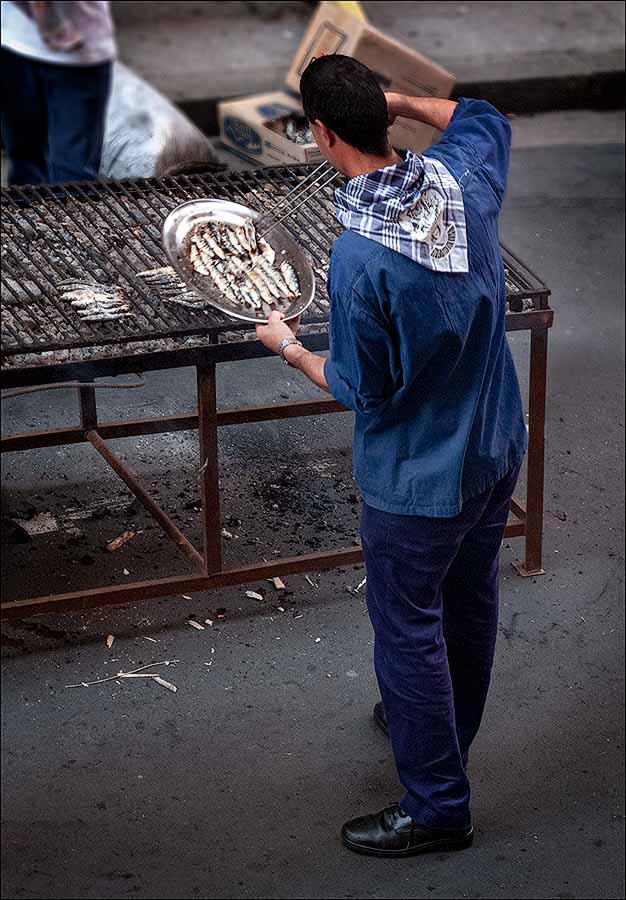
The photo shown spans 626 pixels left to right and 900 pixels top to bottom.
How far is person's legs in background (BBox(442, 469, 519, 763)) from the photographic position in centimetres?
253

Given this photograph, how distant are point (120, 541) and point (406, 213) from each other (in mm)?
1884

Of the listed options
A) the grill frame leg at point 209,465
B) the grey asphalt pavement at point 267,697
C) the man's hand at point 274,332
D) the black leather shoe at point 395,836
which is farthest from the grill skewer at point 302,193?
the black leather shoe at point 395,836

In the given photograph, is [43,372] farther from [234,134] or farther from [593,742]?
[234,134]

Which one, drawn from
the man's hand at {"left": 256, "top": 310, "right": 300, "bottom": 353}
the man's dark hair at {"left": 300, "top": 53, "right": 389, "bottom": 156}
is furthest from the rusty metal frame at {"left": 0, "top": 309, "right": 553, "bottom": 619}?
the man's dark hair at {"left": 300, "top": 53, "right": 389, "bottom": 156}

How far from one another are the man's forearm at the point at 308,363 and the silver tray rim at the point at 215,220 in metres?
0.24

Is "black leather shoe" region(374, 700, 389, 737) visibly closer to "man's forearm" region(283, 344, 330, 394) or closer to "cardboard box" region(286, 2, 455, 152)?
"man's forearm" region(283, 344, 330, 394)

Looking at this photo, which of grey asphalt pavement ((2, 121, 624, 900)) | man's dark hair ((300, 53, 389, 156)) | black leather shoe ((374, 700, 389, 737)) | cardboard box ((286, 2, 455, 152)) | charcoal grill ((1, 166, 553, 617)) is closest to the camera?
man's dark hair ((300, 53, 389, 156))

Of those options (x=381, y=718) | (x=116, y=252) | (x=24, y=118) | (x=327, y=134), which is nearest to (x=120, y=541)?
(x=116, y=252)

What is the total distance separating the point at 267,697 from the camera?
3.15 m

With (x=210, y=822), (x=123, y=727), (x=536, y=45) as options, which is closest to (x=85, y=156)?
(x=123, y=727)

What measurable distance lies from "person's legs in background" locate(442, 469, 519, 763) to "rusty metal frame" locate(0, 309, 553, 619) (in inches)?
29.0

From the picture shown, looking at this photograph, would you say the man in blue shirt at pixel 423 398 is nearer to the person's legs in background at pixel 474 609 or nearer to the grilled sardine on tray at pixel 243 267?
the person's legs in background at pixel 474 609

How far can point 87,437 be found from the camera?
384cm

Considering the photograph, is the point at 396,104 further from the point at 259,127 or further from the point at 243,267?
the point at 259,127
